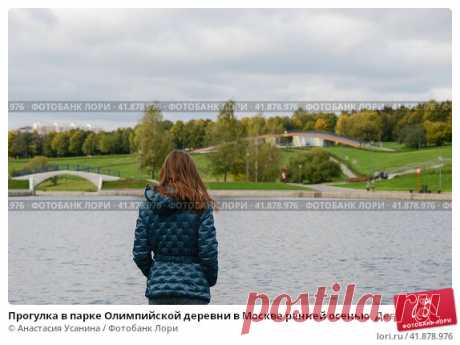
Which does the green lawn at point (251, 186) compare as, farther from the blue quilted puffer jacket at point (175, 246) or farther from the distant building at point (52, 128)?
the blue quilted puffer jacket at point (175, 246)

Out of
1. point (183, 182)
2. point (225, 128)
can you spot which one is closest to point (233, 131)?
point (225, 128)

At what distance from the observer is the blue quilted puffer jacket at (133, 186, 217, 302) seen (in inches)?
234

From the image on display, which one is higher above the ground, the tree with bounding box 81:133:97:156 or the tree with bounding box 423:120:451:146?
the tree with bounding box 423:120:451:146

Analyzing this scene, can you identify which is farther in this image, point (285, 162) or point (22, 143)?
point (285, 162)

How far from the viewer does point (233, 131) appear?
24750 mm

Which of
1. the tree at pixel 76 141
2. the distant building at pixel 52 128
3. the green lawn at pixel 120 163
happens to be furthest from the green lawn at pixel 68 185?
the distant building at pixel 52 128

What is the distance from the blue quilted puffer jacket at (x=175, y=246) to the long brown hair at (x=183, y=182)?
2.7 inches

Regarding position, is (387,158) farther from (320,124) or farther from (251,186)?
(320,124)

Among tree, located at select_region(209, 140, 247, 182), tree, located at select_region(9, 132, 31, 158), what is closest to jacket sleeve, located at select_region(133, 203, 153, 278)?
tree, located at select_region(9, 132, 31, 158)

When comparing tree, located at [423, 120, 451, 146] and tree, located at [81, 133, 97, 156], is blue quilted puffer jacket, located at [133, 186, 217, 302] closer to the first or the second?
tree, located at [81, 133, 97, 156]

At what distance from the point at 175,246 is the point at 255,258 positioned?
11125mm

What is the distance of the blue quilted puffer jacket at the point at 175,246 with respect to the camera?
595 cm

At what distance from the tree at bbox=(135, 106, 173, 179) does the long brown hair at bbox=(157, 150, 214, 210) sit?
12303 mm
